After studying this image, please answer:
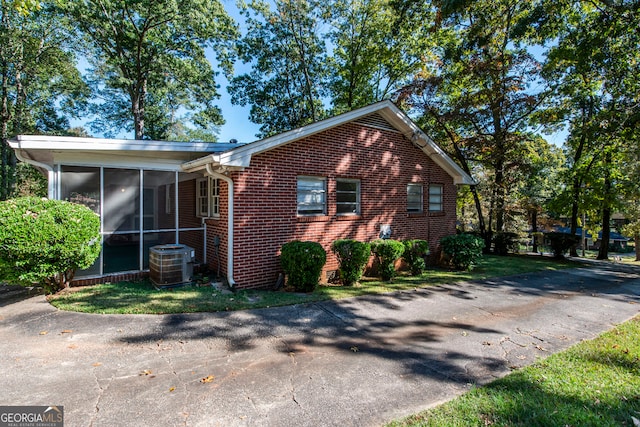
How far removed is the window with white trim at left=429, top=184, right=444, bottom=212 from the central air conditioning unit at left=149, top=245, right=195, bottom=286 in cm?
842

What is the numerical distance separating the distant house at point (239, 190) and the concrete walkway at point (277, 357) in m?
1.96

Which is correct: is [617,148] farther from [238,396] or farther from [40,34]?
[40,34]

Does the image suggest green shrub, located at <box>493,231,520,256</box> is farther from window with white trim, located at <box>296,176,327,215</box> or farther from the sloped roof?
window with white trim, located at <box>296,176,327,215</box>

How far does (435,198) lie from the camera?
436 inches

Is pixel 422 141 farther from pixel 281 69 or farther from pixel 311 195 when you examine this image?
pixel 281 69

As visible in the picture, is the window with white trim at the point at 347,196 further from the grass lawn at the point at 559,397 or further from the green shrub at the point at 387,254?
the grass lawn at the point at 559,397

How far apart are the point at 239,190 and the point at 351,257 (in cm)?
319

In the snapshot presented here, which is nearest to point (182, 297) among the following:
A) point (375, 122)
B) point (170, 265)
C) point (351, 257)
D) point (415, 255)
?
point (170, 265)

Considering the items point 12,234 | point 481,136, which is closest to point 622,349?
point 12,234

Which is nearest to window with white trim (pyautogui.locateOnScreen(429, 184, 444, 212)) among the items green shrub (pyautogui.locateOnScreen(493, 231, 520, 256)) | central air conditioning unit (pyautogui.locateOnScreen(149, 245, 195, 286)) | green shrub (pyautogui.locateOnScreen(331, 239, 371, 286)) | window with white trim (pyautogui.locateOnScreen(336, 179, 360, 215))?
window with white trim (pyautogui.locateOnScreen(336, 179, 360, 215))

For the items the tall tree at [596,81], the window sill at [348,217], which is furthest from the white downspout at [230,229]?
the tall tree at [596,81]

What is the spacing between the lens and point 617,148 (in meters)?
14.9

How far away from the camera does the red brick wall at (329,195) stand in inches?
266

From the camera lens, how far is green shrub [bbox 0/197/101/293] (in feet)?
16.3
